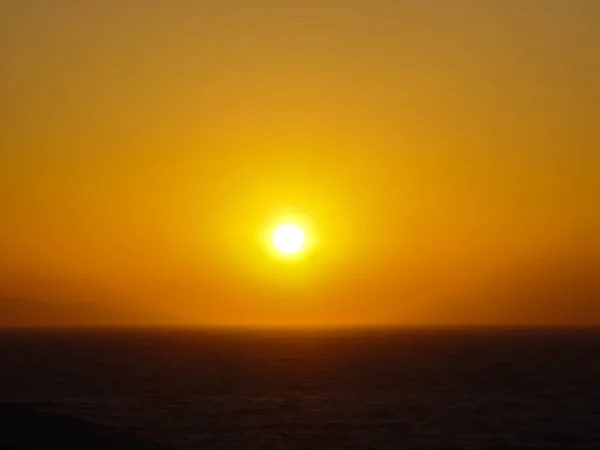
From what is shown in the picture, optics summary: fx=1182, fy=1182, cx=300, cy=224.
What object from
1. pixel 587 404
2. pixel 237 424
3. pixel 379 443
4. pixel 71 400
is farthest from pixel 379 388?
pixel 379 443

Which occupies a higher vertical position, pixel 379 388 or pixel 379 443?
pixel 379 388

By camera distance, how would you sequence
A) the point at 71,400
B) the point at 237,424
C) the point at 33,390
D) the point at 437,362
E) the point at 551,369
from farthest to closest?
1. the point at 437,362
2. the point at 551,369
3. the point at 33,390
4. the point at 71,400
5. the point at 237,424

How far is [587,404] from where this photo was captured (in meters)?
79.8

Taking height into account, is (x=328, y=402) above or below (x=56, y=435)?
above

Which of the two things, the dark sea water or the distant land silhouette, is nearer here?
the distant land silhouette

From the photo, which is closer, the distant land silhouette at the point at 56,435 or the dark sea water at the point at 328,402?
the distant land silhouette at the point at 56,435

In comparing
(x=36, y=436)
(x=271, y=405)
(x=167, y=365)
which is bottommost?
(x=36, y=436)

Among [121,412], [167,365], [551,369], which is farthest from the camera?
[167,365]

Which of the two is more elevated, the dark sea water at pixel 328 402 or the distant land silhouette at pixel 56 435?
the dark sea water at pixel 328 402

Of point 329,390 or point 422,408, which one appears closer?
point 422,408

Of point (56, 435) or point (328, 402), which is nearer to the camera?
point (56, 435)

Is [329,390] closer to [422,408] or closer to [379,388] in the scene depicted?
[379,388]

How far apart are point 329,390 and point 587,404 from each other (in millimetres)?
20649

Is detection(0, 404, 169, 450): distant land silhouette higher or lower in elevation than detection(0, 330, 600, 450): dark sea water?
lower
